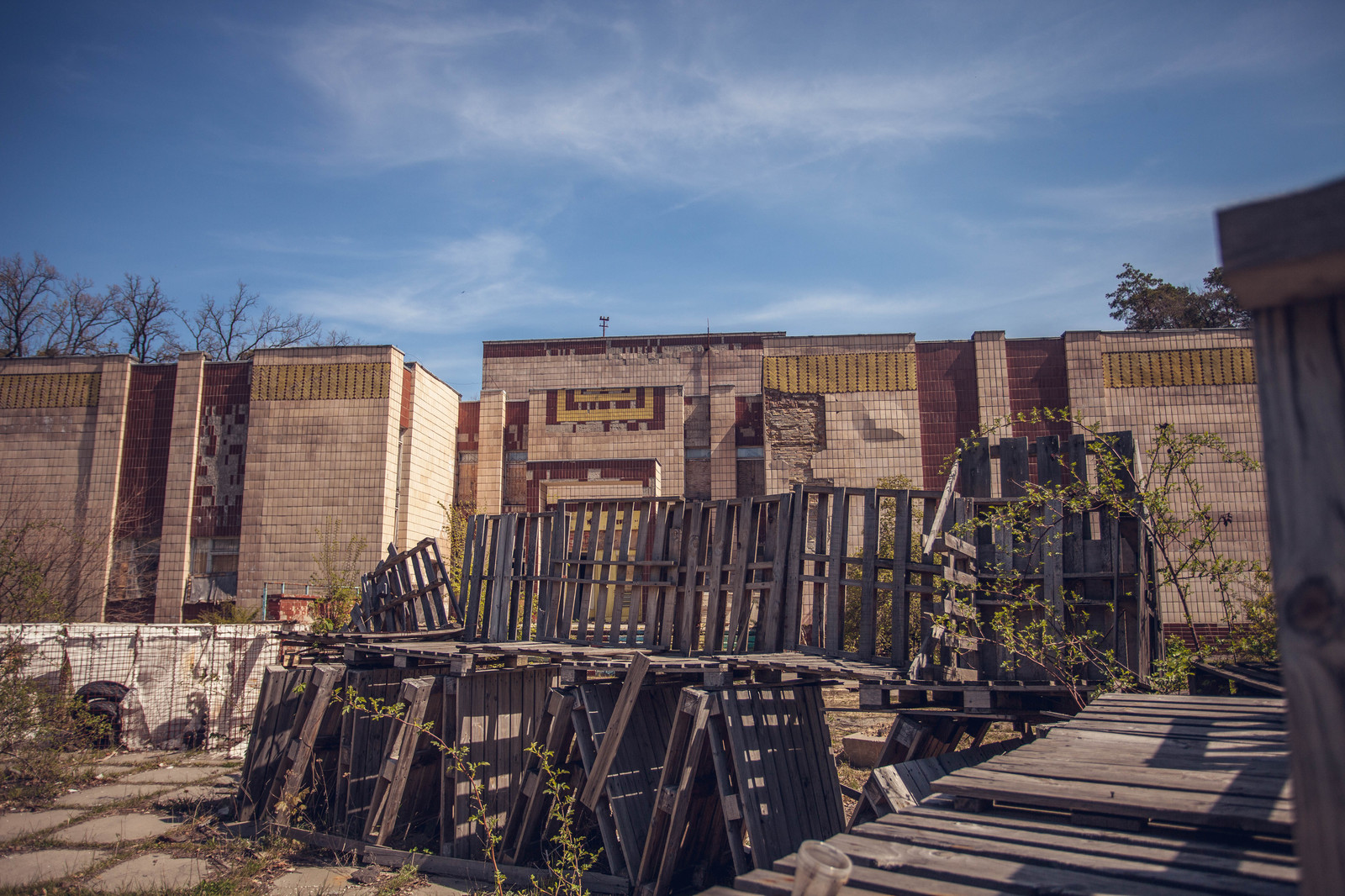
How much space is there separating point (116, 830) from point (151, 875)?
2044 mm

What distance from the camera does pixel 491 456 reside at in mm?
28297

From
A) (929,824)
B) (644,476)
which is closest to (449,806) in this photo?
(929,824)

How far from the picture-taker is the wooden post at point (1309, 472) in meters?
1.20

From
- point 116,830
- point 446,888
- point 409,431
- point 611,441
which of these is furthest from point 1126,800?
point 409,431

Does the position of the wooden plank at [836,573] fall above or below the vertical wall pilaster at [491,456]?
below

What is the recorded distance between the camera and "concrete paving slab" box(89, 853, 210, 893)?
26.0 ft

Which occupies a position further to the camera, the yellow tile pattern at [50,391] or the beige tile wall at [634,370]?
the beige tile wall at [634,370]

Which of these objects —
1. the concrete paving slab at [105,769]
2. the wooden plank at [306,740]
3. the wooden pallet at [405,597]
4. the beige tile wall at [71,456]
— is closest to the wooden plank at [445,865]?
the wooden plank at [306,740]

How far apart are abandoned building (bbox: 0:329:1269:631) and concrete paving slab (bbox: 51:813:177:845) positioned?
45.5 ft

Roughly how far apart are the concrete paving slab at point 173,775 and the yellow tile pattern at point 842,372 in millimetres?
17851

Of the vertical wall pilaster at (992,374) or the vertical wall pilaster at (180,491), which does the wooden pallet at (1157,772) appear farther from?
the vertical wall pilaster at (180,491)

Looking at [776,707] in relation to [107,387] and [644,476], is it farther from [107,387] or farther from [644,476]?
[107,387]

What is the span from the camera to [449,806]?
9.12 m

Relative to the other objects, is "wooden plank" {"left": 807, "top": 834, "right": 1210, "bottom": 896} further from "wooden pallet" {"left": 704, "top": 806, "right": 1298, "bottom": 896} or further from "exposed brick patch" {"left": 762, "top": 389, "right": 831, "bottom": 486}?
"exposed brick patch" {"left": 762, "top": 389, "right": 831, "bottom": 486}
